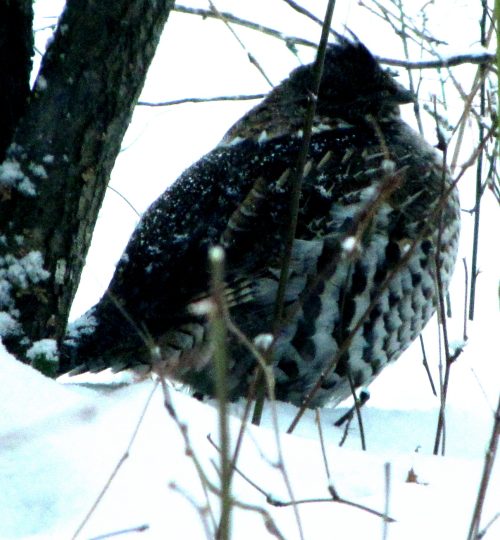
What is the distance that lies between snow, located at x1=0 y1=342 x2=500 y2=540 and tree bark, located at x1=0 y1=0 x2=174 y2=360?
0.71 m

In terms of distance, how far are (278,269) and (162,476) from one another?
6.15 ft

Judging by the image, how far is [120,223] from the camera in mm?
8766

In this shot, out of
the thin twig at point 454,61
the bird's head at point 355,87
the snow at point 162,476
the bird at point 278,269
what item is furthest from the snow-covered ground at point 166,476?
the bird's head at point 355,87

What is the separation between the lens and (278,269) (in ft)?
13.3

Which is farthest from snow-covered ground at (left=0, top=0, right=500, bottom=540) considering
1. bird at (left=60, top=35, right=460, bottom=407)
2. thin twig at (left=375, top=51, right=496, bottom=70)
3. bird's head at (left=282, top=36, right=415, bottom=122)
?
bird's head at (left=282, top=36, right=415, bottom=122)

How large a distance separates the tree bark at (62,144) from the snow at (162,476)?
2.34 feet

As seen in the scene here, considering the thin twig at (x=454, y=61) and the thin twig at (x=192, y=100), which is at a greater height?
the thin twig at (x=454, y=61)

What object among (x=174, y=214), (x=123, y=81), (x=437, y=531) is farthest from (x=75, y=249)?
(x=437, y=531)

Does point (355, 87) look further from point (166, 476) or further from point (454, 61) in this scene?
point (166, 476)

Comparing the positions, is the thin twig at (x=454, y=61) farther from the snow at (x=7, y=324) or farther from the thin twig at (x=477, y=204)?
the snow at (x=7, y=324)

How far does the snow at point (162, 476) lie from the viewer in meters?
2.11

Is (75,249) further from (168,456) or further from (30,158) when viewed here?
(168,456)

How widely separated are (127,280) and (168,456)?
192cm

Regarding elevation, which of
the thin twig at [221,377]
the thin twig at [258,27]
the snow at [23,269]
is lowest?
the snow at [23,269]
